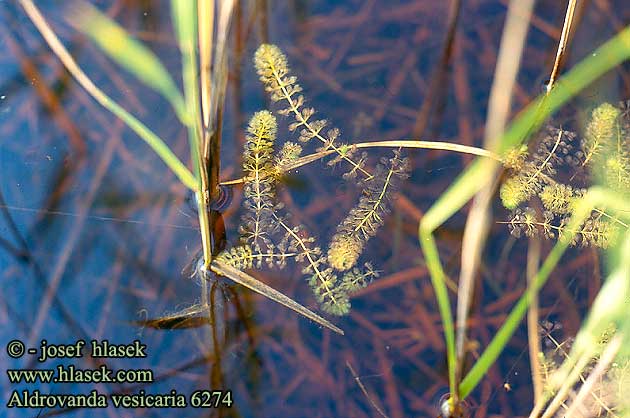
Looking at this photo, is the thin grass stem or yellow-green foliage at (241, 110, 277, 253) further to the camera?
yellow-green foliage at (241, 110, 277, 253)

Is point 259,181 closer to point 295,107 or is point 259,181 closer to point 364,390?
point 295,107

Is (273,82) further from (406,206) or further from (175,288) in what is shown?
(175,288)

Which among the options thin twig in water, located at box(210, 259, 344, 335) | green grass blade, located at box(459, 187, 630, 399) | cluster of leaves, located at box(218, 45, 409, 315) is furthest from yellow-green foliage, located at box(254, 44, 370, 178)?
green grass blade, located at box(459, 187, 630, 399)

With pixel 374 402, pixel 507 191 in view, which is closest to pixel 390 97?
pixel 507 191

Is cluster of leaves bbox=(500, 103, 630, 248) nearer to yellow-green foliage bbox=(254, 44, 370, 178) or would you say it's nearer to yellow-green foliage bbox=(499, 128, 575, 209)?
yellow-green foliage bbox=(499, 128, 575, 209)

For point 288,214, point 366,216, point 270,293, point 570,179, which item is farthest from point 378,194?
point 570,179

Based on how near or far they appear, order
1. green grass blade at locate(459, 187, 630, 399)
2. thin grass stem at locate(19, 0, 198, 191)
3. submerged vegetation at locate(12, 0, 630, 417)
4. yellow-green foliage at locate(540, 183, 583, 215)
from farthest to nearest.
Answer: yellow-green foliage at locate(540, 183, 583, 215), submerged vegetation at locate(12, 0, 630, 417), green grass blade at locate(459, 187, 630, 399), thin grass stem at locate(19, 0, 198, 191)
